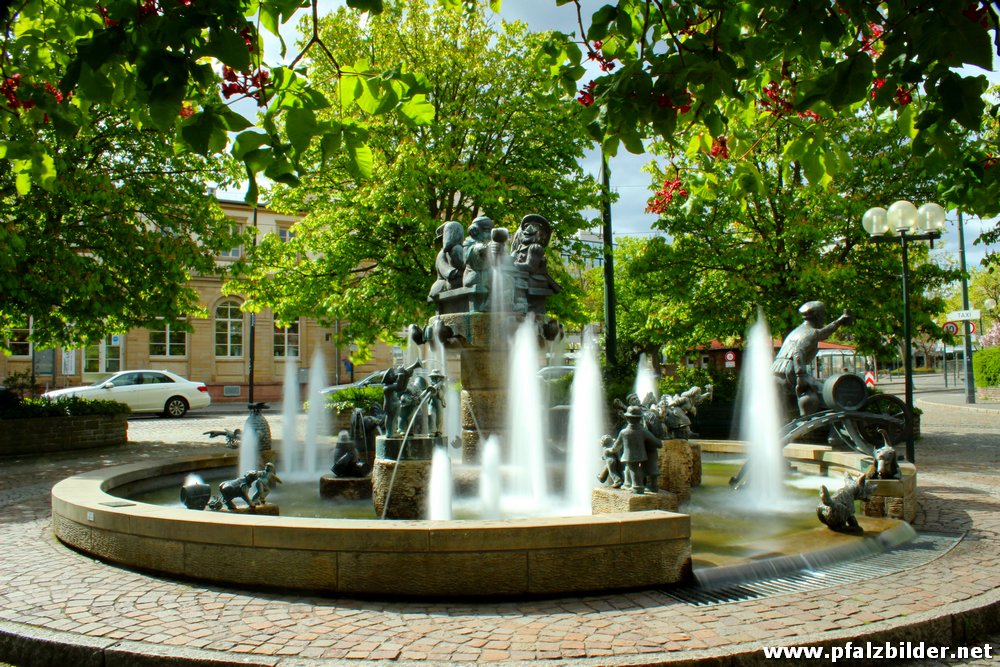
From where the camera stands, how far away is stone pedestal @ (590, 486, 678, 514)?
6.64m

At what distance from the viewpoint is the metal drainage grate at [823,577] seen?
507 cm

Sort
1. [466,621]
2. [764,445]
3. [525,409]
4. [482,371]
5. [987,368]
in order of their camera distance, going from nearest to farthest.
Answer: [466,621], [525,409], [482,371], [764,445], [987,368]

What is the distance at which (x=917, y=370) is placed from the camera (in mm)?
91438

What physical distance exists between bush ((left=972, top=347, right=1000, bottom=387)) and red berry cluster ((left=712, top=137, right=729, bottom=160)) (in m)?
33.9

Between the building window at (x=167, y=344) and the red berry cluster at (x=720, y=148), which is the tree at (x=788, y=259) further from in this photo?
the building window at (x=167, y=344)

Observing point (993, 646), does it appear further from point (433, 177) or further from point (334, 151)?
point (433, 177)

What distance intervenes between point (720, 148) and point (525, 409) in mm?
4262

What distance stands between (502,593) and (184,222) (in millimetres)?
14810

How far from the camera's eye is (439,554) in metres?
5.00

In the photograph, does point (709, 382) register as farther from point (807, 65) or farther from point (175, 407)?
point (175, 407)

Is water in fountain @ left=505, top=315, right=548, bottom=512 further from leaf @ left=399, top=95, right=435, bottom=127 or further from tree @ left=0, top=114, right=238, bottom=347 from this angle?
tree @ left=0, top=114, right=238, bottom=347

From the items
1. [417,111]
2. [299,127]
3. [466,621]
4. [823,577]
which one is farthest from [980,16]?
[466,621]

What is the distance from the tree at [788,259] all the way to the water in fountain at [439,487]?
37.9 ft

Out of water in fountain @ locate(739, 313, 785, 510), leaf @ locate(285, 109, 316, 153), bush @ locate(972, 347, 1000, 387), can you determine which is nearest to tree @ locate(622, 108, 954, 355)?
water in fountain @ locate(739, 313, 785, 510)
